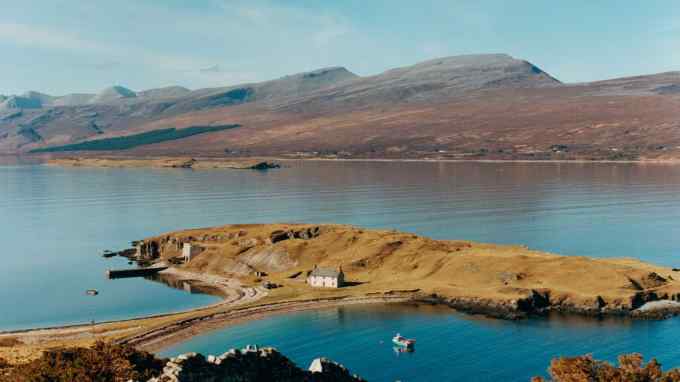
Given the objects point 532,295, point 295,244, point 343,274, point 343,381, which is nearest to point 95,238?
point 295,244

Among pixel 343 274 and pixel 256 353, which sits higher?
pixel 256 353

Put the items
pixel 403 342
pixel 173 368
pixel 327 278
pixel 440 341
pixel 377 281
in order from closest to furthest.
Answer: pixel 173 368, pixel 403 342, pixel 440 341, pixel 327 278, pixel 377 281

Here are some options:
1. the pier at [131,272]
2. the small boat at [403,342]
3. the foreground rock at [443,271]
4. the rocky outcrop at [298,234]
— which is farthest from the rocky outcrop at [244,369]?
the pier at [131,272]

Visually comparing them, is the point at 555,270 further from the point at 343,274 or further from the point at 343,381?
the point at 343,381

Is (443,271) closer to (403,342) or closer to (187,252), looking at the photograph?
(403,342)

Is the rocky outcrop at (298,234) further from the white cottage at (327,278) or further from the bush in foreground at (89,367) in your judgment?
the bush in foreground at (89,367)

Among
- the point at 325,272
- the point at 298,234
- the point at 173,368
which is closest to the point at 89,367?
the point at 173,368
